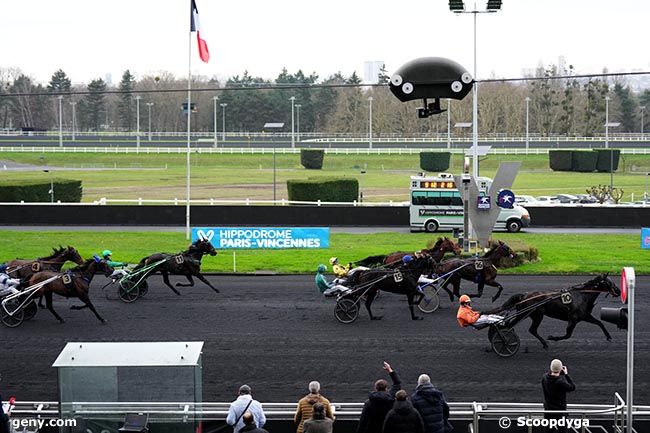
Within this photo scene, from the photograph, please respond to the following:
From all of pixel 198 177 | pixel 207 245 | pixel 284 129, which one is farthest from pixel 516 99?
pixel 207 245

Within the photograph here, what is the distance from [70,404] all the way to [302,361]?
5286mm

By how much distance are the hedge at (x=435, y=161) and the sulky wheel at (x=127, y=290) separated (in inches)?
1742

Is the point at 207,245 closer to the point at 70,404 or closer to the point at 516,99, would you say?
the point at 70,404

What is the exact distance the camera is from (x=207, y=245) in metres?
19.4

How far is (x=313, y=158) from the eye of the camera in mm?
63625

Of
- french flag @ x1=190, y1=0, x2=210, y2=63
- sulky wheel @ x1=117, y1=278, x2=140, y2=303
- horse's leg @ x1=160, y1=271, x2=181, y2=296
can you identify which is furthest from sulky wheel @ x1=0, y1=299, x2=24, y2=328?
french flag @ x1=190, y1=0, x2=210, y2=63

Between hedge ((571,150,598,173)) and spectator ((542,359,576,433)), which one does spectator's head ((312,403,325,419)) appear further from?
hedge ((571,150,598,173))

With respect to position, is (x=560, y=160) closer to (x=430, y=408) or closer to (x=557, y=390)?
(x=557, y=390)

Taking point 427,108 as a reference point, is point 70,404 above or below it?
below

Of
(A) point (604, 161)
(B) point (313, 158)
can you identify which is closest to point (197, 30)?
(B) point (313, 158)

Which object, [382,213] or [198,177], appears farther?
[198,177]

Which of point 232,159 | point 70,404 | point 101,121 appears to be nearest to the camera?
point 70,404

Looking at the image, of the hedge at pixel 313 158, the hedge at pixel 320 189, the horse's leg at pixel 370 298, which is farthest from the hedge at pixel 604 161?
the horse's leg at pixel 370 298

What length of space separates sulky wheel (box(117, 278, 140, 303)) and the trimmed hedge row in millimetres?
49673
